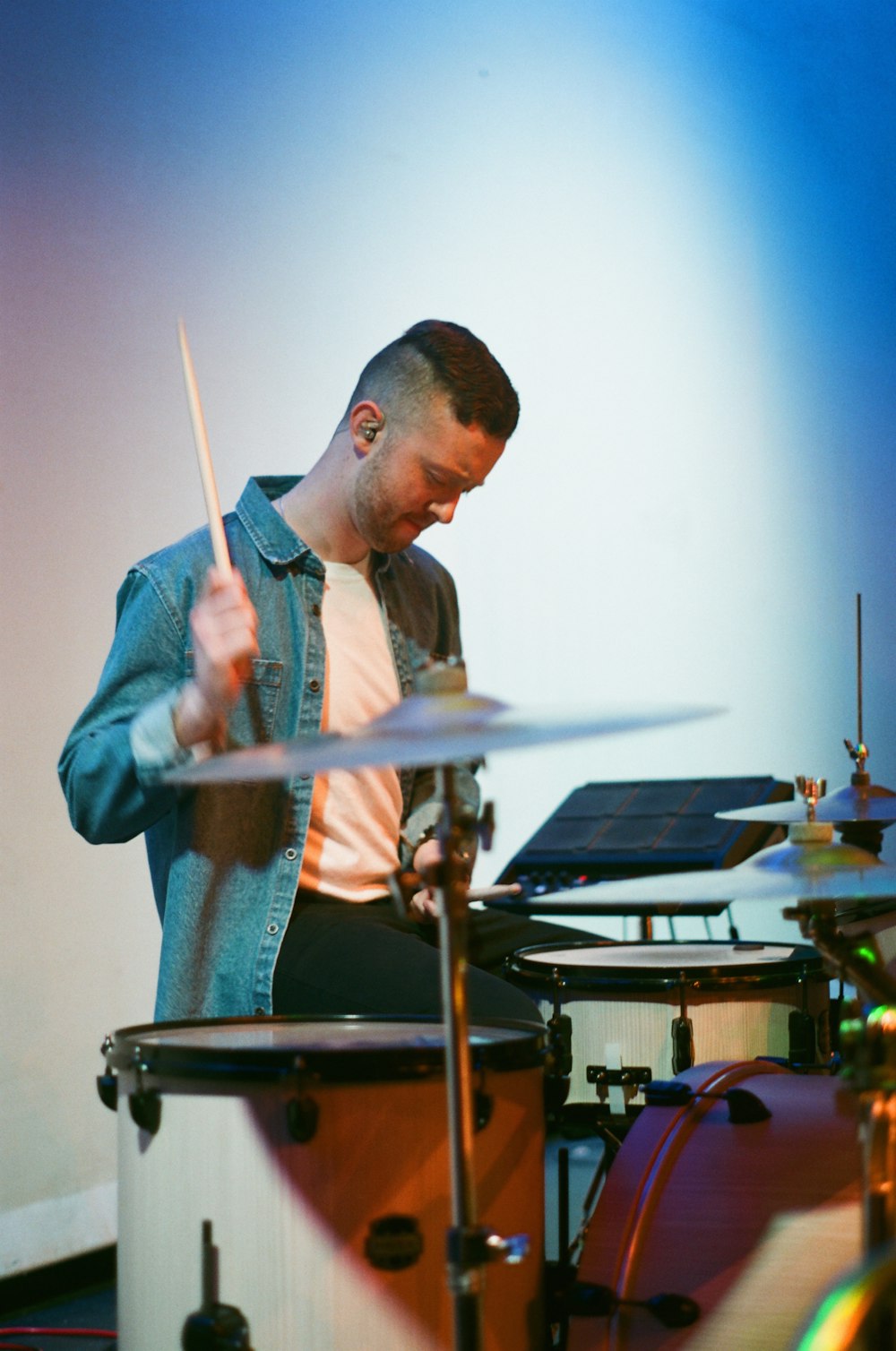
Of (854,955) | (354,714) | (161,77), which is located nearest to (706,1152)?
(854,955)

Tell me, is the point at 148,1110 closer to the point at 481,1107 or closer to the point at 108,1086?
the point at 108,1086

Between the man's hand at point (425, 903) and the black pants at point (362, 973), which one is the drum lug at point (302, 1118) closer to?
the black pants at point (362, 973)

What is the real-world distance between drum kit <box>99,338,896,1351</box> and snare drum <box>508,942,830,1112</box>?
0.61m

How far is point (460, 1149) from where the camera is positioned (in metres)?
1.08

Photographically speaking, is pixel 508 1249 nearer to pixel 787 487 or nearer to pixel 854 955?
pixel 854 955

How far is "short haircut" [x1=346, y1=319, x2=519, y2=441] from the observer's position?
1975 mm

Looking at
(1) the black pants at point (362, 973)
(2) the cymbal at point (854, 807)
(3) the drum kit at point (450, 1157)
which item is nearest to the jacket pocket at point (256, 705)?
(1) the black pants at point (362, 973)

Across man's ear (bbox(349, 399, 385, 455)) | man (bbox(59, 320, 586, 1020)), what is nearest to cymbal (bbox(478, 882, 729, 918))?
man (bbox(59, 320, 586, 1020))

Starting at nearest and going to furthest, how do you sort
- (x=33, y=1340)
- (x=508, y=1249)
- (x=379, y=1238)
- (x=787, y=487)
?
(x=508, y=1249), (x=379, y=1238), (x=33, y=1340), (x=787, y=487)

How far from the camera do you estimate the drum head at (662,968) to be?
2.10 m

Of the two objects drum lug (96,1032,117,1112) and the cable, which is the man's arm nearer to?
drum lug (96,1032,117,1112)

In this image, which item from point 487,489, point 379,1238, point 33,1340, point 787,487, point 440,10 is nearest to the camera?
point 379,1238

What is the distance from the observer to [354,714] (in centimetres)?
202

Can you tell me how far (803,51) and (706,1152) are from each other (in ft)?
14.1
